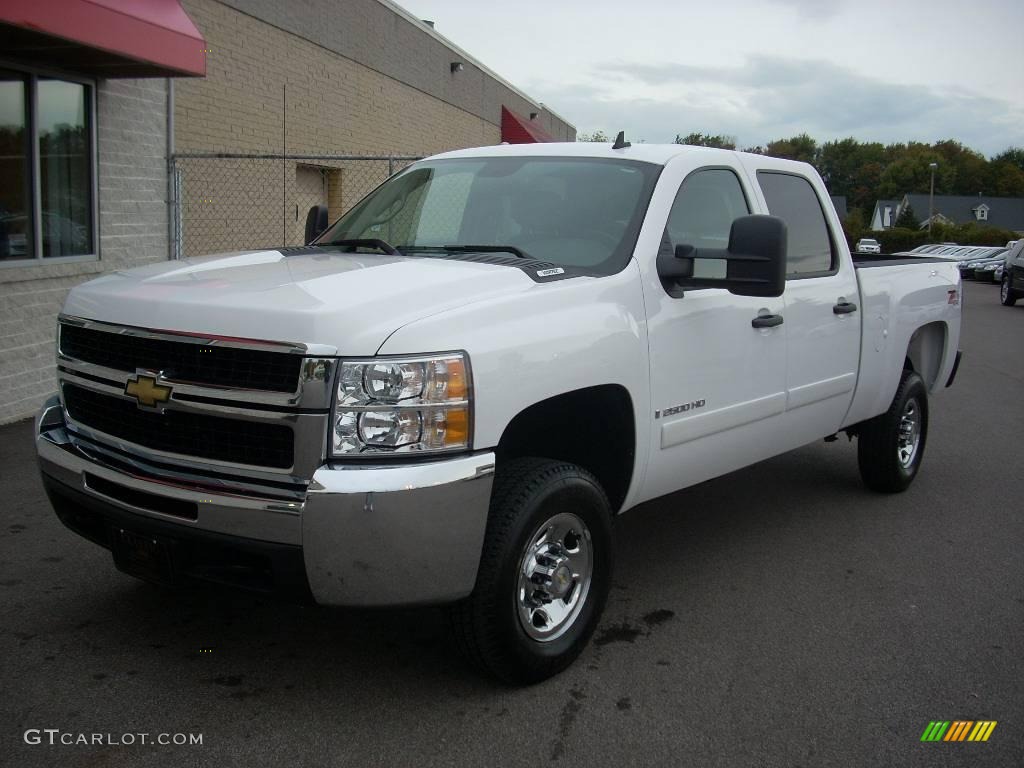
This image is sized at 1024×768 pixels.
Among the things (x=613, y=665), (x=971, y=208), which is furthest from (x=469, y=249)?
(x=971, y=208)

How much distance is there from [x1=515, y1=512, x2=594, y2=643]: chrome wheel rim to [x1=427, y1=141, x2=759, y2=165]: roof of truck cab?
182 cm

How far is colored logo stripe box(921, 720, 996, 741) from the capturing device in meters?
3.48

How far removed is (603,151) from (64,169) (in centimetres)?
578

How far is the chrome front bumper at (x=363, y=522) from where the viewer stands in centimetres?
311

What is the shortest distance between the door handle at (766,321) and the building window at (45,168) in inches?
239

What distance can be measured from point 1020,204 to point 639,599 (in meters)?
115

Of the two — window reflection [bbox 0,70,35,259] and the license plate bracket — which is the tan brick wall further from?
the license plate bracket

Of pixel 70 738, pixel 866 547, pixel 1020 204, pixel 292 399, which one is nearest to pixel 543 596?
pixel 292 399

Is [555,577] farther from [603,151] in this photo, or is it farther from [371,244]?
[603,151]

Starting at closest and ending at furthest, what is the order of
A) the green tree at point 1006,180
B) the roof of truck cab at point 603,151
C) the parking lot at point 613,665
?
1. the parking lot at point 613,665
2. the roof of truck cab at point 603,151
3. the green tree at point 1006,180

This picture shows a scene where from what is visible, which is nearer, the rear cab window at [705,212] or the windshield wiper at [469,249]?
the windshield wiper at [469,249]
